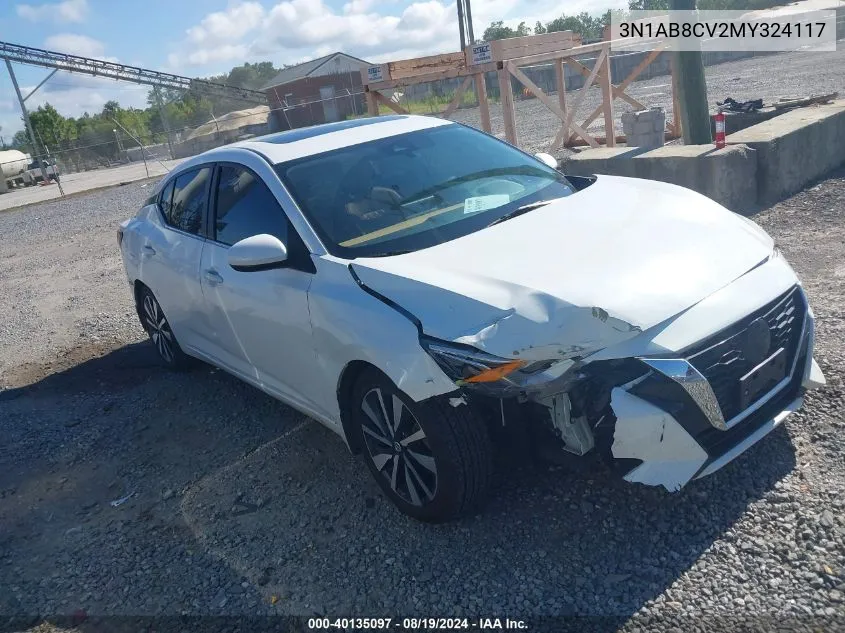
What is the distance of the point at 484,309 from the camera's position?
2.87m

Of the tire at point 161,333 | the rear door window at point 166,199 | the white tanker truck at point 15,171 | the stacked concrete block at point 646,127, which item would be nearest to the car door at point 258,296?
the rear door window at point 166,199

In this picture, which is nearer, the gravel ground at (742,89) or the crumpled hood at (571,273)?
the crumpled hood at (571,273)

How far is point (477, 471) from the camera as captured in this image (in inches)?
120

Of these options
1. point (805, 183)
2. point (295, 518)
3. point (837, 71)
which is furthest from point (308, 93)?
point (295, 518)

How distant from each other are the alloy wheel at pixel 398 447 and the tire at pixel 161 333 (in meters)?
2.70

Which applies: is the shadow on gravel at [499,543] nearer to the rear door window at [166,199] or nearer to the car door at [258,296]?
the car door at [258,296]

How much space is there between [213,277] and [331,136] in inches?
43.9

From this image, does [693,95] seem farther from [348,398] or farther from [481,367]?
[481,367]

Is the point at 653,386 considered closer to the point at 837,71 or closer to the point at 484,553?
the point at 484,553

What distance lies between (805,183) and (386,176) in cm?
568

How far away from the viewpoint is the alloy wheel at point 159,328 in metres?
5.67

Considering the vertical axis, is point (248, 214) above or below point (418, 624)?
above

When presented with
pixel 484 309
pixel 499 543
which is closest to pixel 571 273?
pixel 484 309

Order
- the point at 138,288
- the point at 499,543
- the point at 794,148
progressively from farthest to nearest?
the point at 794,148
the point at 138,288
the point at 499,543
